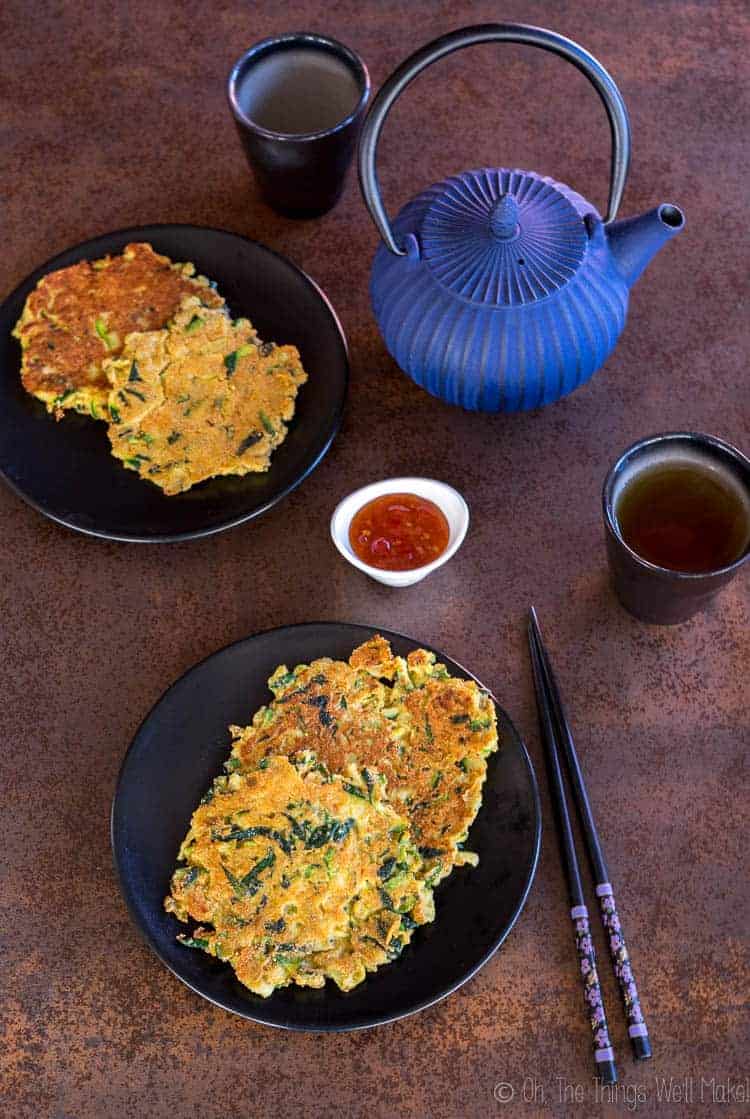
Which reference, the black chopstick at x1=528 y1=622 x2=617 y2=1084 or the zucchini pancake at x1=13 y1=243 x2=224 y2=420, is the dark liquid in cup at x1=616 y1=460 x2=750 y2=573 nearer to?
the black chopstick at x1=528 y1=622 x2=617 y2=1084

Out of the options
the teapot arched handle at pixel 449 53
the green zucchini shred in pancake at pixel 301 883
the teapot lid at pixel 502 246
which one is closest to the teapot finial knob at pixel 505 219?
the teapot lid at pixel 502 246

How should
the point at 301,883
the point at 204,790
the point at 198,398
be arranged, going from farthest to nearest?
1. the point at 198,398
2. the point at 204,790
3. the point at 301,883

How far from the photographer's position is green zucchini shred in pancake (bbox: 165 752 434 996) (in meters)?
1.45

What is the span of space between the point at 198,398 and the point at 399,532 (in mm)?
424

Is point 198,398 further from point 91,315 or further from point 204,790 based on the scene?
point 204,790

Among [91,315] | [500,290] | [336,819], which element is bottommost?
[336,819]

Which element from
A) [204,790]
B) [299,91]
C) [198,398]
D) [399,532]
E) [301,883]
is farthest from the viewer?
[299,91]

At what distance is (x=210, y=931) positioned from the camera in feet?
4.85

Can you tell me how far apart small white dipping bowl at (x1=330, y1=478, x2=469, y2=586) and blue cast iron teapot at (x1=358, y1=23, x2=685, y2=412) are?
0.57 ft

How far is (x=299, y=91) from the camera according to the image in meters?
1.95

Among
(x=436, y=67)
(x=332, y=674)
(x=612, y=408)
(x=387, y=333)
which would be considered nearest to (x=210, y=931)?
(x=332, y=674)

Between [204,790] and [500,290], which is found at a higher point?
[500,290]

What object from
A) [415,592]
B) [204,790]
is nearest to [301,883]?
[204,790]

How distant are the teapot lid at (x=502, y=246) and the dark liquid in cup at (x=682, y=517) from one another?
325mm
